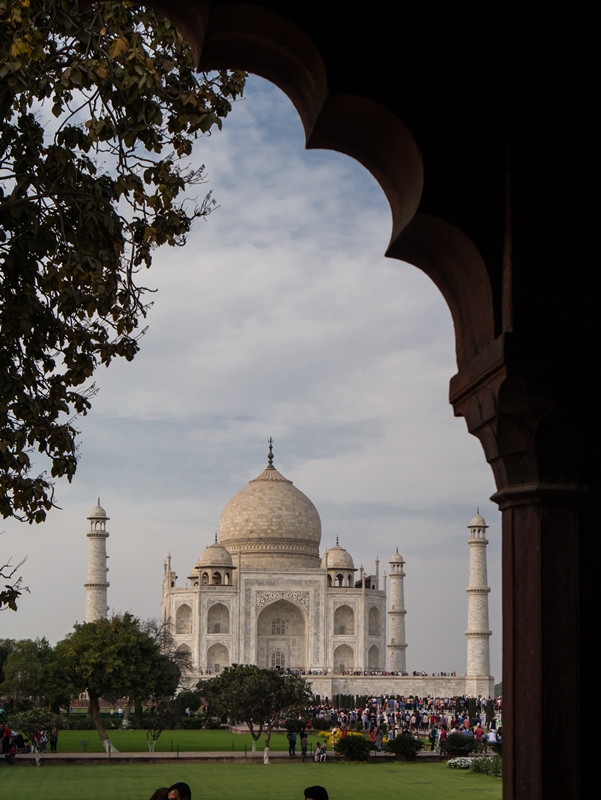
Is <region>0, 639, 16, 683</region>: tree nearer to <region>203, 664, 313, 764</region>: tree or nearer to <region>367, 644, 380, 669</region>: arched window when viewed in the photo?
<region>367, 644, 380, 669</region>: arched window

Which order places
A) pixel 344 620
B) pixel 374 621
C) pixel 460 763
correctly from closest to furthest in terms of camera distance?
pixel 460 763 → pixel 344 620 → pixel 374 621

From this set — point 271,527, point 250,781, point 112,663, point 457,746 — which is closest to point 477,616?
point 271,527

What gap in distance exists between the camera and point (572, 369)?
2.75 metres

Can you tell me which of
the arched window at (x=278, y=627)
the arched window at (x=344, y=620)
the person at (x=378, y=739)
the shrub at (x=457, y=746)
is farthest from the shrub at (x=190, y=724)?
the arched window at (x=344, y=620)

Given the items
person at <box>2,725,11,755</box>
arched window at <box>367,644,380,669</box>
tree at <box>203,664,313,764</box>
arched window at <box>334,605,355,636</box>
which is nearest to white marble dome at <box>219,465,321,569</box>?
arched window at <box>334,605,355,636</box>

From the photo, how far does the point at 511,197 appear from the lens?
2.77m

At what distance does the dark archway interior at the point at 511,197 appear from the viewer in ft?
8.71

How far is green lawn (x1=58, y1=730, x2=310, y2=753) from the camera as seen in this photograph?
24.7 metres

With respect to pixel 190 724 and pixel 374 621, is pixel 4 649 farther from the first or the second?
pixel 374 621

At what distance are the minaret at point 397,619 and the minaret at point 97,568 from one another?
42.1 ft

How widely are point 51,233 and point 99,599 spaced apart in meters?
41.0

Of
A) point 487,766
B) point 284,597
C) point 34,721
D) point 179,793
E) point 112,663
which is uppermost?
point 179,793

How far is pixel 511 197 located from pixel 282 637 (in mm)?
45040

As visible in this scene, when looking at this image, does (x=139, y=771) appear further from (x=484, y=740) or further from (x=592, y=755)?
(x=592, y=755)
